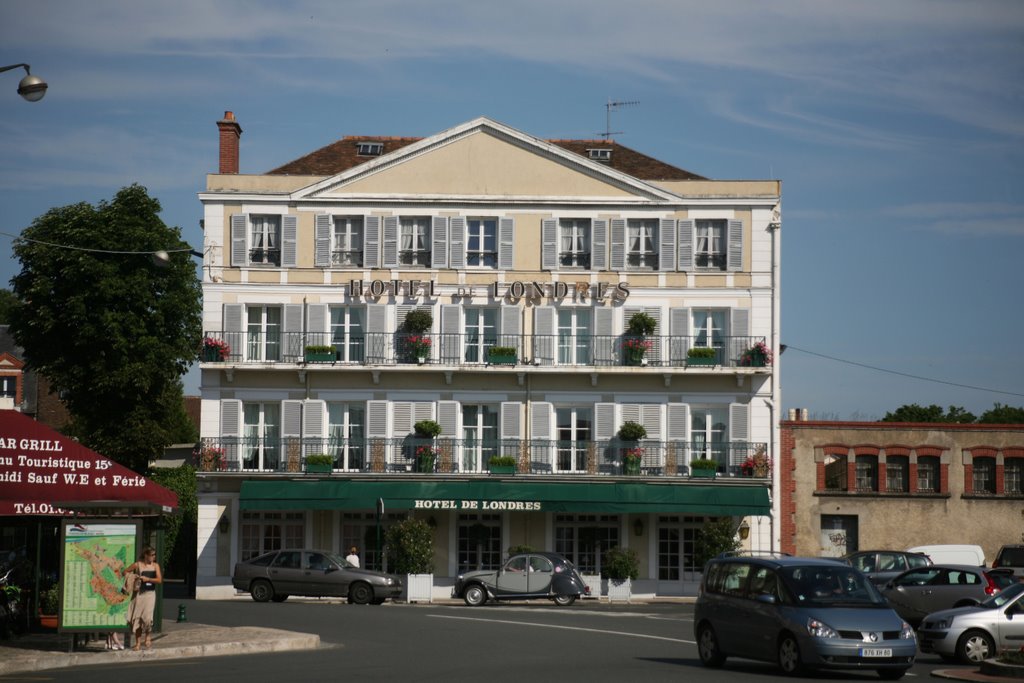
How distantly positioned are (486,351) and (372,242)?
5129 mm

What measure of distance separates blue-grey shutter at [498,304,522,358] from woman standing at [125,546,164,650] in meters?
24.4

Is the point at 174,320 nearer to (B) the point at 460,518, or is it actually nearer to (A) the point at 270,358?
(A) the point at 270,358

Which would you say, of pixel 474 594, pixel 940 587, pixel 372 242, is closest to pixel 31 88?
pixel 940 587

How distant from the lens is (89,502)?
24047 millimetres

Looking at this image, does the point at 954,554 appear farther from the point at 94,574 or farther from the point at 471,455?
the point at 94,574

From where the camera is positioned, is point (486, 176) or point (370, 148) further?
point (370, 148)

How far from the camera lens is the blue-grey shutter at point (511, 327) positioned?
47.1m

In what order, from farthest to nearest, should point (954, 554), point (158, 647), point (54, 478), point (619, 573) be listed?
point (619, 573) < point (954, 554) < point (54, 478) < point (158, 647)

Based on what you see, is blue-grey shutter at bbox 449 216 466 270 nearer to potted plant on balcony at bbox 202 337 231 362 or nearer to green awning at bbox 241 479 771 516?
green awning at bbox 241 479 771 516

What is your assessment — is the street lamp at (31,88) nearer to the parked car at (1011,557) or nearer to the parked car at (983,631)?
the parked car at (983,631)

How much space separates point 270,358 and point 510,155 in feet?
33.5

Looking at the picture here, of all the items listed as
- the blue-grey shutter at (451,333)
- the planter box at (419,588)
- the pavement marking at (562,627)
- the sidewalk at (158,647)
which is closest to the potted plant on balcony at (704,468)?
the blue-grey shutter at (451,333)

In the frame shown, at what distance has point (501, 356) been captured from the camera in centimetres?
4684

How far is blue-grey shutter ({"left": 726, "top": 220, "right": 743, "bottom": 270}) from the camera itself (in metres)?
47.3
